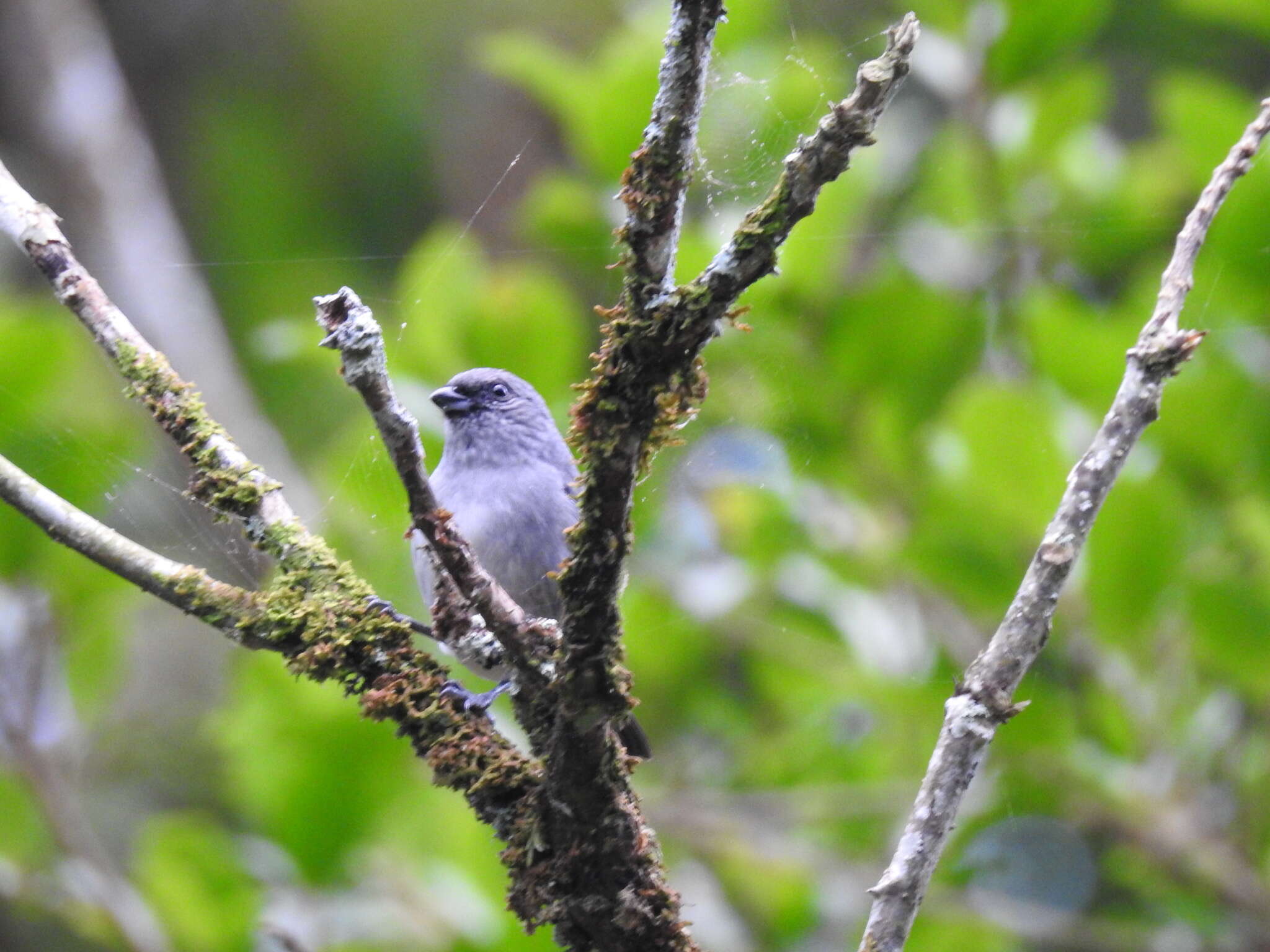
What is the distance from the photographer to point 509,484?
3.52 meters

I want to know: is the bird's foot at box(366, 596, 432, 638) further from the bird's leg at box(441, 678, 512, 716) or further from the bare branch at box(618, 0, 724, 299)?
the bare branch at box(618, 0, 724, 299)

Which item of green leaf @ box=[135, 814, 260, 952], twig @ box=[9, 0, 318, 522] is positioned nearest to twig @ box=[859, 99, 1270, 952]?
green leaf @ box=[135, 814, 260, 952]

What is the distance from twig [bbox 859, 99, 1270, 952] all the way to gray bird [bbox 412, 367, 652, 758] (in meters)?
1.45

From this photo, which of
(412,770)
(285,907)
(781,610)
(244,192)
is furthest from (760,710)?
(244,192)

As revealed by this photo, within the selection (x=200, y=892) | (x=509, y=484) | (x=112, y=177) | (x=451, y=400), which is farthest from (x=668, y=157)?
(x=112, y=177)

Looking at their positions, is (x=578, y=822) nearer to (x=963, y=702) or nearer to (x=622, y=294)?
(x=963, y=702)

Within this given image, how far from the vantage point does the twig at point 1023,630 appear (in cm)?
180

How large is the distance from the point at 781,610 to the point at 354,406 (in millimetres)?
3014

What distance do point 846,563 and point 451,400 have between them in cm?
143

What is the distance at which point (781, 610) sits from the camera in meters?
4.43

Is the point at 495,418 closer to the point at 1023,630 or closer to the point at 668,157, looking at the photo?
the point at 1023,630

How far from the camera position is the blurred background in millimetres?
3764

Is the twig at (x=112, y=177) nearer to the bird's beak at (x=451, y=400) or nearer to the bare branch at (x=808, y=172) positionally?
the bird's beak at (x=451, y=400)

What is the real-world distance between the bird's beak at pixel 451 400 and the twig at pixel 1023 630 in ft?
6.88
